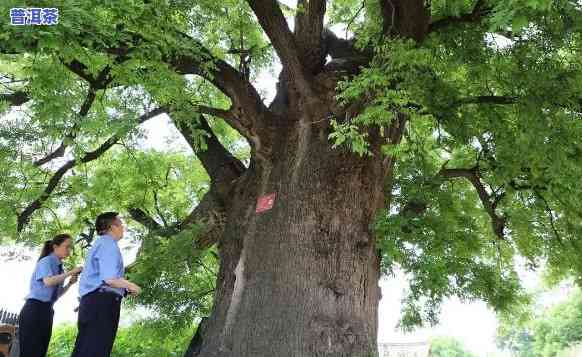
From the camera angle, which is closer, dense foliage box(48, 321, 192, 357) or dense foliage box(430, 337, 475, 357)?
dense foliage box(48, 321, 192, 357)

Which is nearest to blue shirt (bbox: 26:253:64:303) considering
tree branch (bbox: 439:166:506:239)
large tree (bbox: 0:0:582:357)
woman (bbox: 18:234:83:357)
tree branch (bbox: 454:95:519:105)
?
woman (bbox: 18:234:83:357)

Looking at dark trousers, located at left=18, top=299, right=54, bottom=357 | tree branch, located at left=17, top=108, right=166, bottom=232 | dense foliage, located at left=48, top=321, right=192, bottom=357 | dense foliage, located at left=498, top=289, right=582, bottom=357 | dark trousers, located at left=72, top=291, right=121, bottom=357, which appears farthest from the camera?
dense foliage, located at left=498, top=289, right=582, bottom=357

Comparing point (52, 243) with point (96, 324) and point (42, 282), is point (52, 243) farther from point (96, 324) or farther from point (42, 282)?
point (96, 324)

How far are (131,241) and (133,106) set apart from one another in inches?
85.6

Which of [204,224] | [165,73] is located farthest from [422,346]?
[165,73]

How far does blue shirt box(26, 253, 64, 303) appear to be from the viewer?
425cm

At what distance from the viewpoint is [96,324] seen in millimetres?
3570

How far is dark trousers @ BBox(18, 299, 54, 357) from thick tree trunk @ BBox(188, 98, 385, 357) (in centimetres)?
130

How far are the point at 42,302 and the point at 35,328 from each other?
0.65 ft

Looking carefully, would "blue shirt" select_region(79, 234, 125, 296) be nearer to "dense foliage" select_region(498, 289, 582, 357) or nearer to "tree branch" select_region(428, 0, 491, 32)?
"tree branch" select_region(428, 0, 491, 32)

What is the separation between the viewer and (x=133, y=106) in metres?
6.00

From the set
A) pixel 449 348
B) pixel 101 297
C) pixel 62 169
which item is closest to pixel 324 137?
pixel 101 297

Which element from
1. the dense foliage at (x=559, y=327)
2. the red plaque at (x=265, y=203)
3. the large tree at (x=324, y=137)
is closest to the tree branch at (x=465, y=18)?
the large tree at (x=324, y=137)

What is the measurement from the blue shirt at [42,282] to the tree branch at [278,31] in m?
2.75
